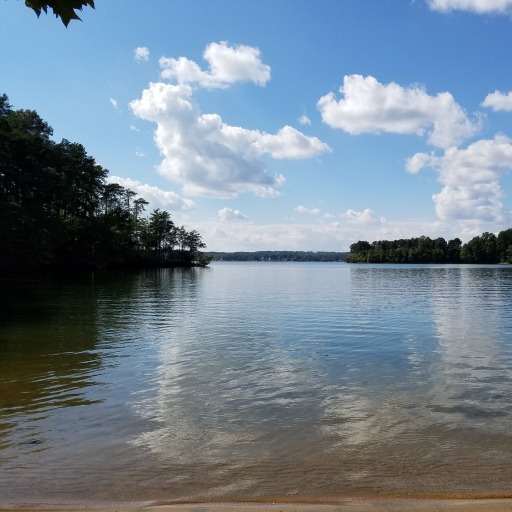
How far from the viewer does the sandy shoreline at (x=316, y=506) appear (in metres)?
6.20

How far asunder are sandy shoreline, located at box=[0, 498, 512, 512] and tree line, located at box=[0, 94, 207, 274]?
202 ft

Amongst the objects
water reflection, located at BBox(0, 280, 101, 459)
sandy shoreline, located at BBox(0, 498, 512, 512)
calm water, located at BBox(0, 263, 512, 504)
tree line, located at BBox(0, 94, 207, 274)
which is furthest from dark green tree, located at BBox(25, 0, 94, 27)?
tree line, located at BBox(0, 94, 207, 274)

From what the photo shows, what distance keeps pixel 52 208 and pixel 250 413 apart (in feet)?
298

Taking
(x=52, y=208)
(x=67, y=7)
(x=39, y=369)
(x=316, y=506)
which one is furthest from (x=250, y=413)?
(x=52, y=208)

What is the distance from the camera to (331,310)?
35406 millimetres

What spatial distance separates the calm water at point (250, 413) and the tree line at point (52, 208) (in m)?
47.5

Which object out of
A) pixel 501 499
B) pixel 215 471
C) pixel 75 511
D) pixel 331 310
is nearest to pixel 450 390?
pixel 501 499

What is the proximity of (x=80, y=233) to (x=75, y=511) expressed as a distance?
354 ft

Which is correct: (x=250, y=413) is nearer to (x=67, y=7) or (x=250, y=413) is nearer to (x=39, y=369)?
(x=39, y=369)

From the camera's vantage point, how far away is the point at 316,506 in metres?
6.41

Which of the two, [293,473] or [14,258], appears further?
[14,258]

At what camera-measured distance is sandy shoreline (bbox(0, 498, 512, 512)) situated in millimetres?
6195

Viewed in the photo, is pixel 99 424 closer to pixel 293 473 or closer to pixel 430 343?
pixel 293 473

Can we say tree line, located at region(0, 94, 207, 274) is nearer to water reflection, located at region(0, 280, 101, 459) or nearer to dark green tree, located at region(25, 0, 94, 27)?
water reflection, located at region(0, 280, 101, 459)
